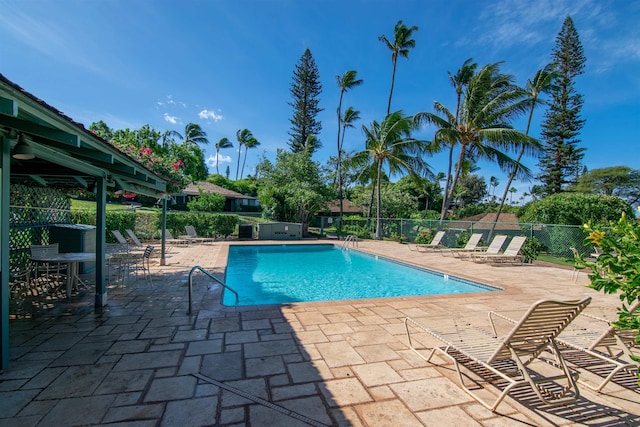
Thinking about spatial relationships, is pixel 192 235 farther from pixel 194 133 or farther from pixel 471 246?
pixel 194 133

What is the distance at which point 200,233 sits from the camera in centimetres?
1683

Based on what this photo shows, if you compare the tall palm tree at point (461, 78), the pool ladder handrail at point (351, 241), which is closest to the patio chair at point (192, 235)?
the pool ladder handrail at point (351, 241)

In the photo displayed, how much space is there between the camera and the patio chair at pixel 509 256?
9.83 meters

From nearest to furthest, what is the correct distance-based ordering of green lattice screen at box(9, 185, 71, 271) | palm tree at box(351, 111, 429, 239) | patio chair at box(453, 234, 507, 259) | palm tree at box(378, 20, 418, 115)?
green lattice screen at box(9, 185, 71, 271)
patio chair at box(453, 234, 507, 259)
palm tree at box(351, 111, 429, 239)
palm tree at box(378, 20, 418, 115)

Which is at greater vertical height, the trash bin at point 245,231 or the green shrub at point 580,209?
the green shrub at point 580,209

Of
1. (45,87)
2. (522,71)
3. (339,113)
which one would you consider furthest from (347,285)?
(339,113)

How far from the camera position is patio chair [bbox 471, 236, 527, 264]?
9828mm

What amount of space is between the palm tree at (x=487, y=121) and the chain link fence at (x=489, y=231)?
81.0 inches

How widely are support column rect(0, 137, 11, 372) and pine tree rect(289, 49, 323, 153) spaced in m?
29.1

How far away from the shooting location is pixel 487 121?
A: 14.9 metres

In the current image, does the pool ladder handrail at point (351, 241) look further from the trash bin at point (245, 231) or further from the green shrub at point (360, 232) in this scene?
the trash bin at point (245, 231)

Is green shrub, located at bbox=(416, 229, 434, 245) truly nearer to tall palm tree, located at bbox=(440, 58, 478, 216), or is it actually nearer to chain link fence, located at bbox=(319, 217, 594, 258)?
chain link fence, located at bbox=(319, 217, 594, 258)

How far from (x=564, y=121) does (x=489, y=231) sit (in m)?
17.8

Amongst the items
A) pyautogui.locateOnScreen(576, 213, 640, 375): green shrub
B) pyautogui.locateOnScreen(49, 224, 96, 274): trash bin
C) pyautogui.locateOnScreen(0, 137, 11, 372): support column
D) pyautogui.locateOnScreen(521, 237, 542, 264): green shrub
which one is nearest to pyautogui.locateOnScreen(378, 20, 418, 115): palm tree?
pyautogui.locateOnScreen(521, 237, 542, 264): green shrub
